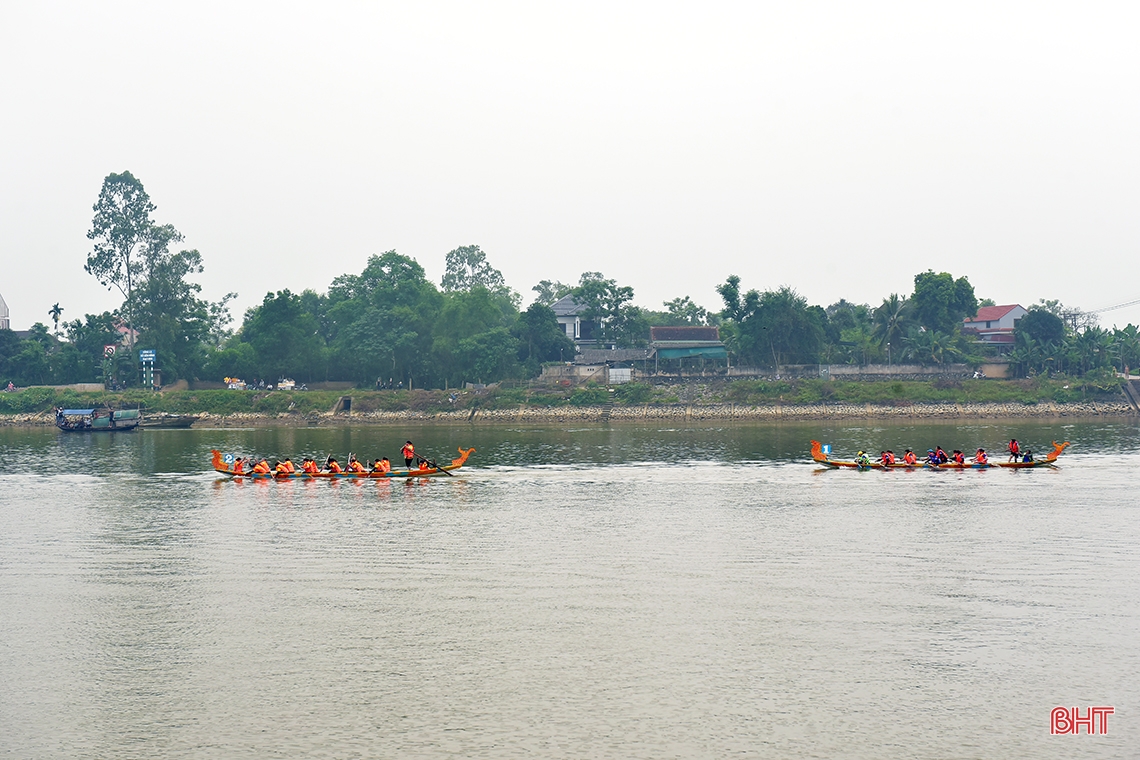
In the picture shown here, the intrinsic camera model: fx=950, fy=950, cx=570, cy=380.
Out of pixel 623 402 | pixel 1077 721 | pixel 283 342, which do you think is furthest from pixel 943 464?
pixel 283 342

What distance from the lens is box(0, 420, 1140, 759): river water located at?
1361 centimetres

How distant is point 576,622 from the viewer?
707 inches

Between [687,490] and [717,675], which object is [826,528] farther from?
[717,675]

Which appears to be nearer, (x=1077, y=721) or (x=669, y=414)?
(x=1077, y=721)

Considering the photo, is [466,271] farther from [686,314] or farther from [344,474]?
[344,474]

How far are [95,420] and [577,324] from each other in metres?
44.1

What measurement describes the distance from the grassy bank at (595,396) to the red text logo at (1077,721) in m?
63.8

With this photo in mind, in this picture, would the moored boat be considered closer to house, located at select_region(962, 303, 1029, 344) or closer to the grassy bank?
the grassy bank

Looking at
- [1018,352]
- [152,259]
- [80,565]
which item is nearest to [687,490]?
[80,565]

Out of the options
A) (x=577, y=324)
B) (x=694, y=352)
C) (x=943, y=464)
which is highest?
(x=577, y=324)

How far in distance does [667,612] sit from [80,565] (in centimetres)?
1474

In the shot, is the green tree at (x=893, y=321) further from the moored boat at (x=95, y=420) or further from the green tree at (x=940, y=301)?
the moored boat at (x=95, y=420)

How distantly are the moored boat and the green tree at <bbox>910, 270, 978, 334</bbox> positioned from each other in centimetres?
6658

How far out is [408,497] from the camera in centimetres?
3403
